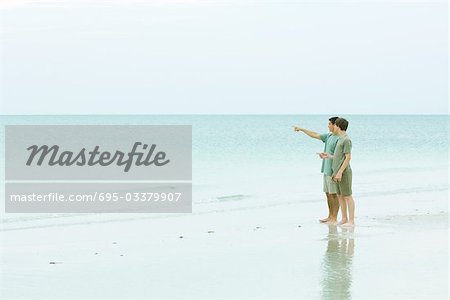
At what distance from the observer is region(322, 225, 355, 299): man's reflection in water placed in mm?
7598

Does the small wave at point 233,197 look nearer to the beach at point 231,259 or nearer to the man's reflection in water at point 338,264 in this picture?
the beach at point 231,259

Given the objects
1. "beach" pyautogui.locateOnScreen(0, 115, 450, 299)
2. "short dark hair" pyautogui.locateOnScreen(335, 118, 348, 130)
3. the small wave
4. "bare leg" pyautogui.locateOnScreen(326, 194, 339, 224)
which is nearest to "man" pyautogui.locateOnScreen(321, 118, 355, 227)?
"short dark hair" pyautogui.locateOnScreen(335, 118, 348, 130)

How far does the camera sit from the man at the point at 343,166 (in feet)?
37.3

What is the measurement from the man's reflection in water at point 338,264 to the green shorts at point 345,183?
1.63ft

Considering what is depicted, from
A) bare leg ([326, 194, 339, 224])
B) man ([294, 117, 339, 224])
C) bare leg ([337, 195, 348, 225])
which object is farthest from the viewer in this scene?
bare leg ([326, 194, 339, 224])

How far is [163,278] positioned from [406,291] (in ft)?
7.25


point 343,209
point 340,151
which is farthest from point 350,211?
point 340,151

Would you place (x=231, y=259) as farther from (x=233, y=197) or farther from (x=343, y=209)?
(x=233, y=197)

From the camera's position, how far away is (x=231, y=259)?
9.25 m

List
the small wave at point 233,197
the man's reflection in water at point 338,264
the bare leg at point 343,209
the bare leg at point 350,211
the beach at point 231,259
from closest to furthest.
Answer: the man's reflection in water at point 338,264
the beach at point 231,259
the bare leg at point 350,211
the bare leg at point 343,209
the small wave at point 233,197

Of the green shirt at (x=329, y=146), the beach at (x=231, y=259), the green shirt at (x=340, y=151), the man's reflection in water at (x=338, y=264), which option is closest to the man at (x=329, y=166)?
the green shirt at (x=329, y=146)

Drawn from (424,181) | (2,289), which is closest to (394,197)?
(424,181)

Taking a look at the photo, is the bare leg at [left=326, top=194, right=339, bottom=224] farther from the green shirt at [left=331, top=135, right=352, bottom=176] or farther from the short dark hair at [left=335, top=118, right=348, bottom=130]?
the short dark hair at [left=335, top=118, right=348, bottom=130]

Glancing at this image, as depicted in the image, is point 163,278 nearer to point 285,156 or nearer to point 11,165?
point 11,165
